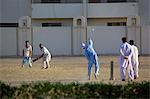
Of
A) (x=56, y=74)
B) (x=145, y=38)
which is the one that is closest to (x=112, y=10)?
(x=145, y=38)

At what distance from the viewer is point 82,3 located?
1954 inches

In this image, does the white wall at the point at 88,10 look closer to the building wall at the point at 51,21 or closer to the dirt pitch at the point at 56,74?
the building wall at the point at 51,21

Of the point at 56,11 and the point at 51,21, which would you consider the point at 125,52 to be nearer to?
the point at 56,11

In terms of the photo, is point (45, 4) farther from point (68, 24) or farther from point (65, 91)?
point (65, 91)

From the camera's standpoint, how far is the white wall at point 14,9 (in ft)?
163

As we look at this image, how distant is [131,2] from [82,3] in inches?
189

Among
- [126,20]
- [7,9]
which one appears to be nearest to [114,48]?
[126,20]

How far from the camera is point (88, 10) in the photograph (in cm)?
4953

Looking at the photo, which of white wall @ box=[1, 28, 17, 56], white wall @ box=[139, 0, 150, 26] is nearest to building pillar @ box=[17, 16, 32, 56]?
white wall @ box=[1, 28, 17, 56]

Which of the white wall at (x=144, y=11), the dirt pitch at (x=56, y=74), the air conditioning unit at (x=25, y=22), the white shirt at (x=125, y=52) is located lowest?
the dirt pitch at (x=56, y=74)

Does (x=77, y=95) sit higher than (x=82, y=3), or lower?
lower

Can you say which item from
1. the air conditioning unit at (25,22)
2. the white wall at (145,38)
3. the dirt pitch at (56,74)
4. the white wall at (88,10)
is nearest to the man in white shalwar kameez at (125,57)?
the dirt pitch at (56,74)

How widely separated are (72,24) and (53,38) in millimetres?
3188

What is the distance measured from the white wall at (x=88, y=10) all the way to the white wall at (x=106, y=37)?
298 centimetres
